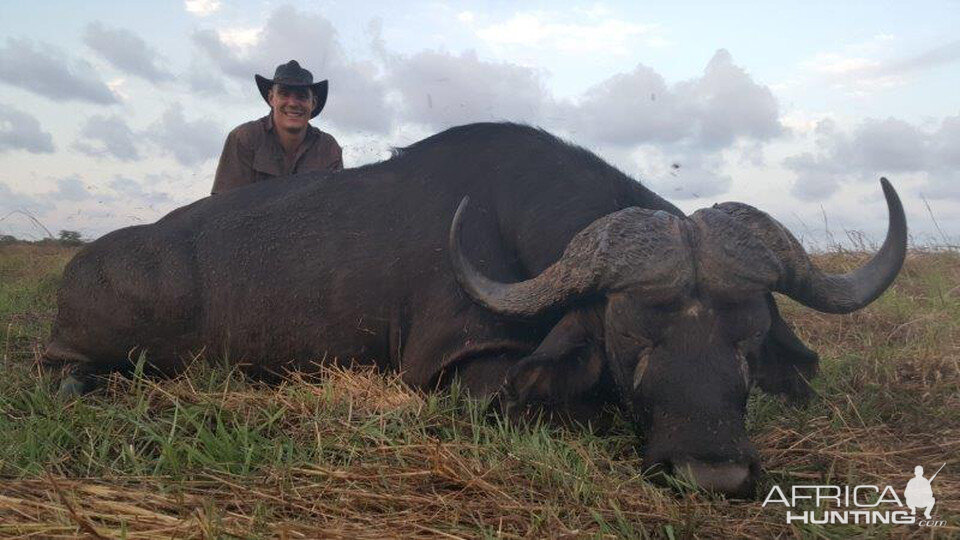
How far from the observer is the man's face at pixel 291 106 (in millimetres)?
6465

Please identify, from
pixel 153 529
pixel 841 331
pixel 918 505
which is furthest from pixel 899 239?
pixel 153 529

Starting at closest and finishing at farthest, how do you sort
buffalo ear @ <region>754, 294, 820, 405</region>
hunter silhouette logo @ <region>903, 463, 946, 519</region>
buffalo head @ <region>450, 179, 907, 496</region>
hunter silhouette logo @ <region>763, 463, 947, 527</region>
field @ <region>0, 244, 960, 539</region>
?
field @ <region>0, 244, 960, 539</region>, hunter silhouette logo @ <region>763, 463, 947, 527</region>, hunter silhouette logo @ <region>903, 463, 946, 519</region>, buffalo head @ <region>450, 179, 907, 496</region>, buffalo ear @ <region>754, 294, 820, 405</region>

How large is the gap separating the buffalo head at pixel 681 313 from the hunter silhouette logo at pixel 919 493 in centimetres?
48

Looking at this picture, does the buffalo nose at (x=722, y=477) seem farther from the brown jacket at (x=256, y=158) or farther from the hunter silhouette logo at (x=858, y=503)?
the brown jacket at (x=256, y=158)

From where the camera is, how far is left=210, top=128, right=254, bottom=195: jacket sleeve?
258 inches

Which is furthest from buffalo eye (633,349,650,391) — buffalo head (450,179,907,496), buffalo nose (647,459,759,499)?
buffalo nose (647,459,759,499)

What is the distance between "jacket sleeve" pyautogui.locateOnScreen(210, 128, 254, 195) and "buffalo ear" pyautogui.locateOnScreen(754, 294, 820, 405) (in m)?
4.67

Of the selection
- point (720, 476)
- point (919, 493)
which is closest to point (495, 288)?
point (720, 476)

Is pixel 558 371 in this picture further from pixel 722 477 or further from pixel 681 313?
pixel 722 477

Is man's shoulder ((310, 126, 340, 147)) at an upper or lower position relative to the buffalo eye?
upper

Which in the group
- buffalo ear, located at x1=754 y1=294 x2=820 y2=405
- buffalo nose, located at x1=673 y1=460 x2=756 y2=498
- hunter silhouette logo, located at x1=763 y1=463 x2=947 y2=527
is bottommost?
hunter silhouette logo, located at x1=763 y1=463 x2=947 y2=527

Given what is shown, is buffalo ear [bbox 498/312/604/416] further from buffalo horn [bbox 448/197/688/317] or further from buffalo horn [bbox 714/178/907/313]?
buffalo horn [bbox 714/178/907/313]

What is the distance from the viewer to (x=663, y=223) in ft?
9.84

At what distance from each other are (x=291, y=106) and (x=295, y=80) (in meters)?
0.22
